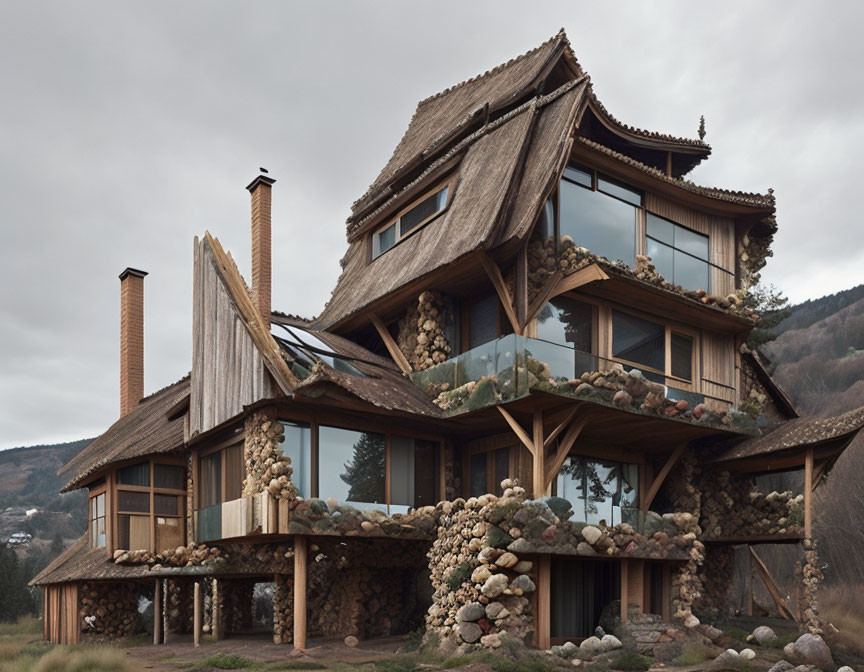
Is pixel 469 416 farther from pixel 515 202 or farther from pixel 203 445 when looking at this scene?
pixel 203 445

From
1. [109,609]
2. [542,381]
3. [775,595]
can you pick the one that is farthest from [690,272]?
[109,609]

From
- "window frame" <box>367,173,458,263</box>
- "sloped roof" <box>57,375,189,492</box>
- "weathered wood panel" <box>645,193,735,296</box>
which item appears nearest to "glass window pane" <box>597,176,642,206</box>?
"weathered wood panel" <box>645,193,735,296</box>

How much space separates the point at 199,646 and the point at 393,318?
957cm

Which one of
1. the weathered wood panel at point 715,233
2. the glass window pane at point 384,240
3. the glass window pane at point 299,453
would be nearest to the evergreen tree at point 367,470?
the glass window pane at point 299,453

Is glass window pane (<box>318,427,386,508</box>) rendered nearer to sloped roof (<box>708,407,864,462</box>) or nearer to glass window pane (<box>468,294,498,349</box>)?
glass window pane (<box>468,294,498,349</box>)

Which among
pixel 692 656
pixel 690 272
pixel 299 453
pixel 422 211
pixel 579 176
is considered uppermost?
pixel 579 176

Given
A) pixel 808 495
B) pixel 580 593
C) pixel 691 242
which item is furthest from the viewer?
pixel 691 242

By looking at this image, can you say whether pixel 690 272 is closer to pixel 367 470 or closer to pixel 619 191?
pixel 619 191

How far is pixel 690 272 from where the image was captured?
23062 millimetres

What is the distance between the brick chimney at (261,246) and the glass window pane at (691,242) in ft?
36.1

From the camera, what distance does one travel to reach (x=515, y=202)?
64.8ft

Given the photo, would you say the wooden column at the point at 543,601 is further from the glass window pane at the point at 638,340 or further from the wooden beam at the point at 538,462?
the glass window pane at the point at 638,340

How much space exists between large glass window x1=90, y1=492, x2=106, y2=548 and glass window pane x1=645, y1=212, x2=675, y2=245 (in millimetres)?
16896

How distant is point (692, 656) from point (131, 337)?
69.8ft
